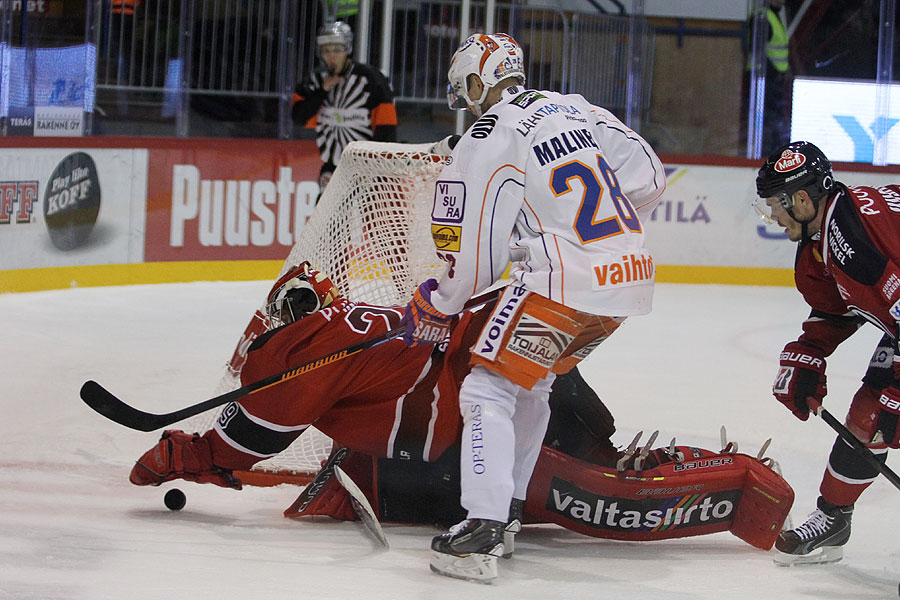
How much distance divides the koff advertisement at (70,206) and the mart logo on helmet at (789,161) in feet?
14.8

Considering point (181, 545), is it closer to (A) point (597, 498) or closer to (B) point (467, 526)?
(B) point (467, 526)

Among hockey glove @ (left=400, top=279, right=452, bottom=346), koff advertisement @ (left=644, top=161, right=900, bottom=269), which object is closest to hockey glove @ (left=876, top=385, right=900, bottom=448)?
hockey glove @ (left=400, top=279, right=452, bottom=346)

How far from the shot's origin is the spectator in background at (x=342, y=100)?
6.56 m

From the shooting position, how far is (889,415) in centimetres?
240

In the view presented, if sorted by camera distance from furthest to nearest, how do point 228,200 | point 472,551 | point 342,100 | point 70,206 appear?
point 228,200, point 342,100, point 70,206, point 472,551

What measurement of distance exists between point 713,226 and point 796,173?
5.62m

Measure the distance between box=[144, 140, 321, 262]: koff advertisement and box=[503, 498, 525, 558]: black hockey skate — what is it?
4.74 metres

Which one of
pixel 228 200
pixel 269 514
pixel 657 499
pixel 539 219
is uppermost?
pixel 228 200

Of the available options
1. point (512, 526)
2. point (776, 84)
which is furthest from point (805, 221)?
point (776, 84)

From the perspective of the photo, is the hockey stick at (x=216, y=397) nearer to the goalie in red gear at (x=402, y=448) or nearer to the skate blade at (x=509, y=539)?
the goalie in red gear at (x=402, y=448)

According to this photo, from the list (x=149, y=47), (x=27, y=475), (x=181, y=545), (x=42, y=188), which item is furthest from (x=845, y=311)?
(x=149, y=47)

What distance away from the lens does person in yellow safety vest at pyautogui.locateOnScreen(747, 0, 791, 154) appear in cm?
866

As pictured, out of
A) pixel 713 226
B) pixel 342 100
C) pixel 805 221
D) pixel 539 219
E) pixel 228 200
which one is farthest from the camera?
pixel 713 226

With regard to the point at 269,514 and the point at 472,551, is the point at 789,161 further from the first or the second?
the point at 269,514
